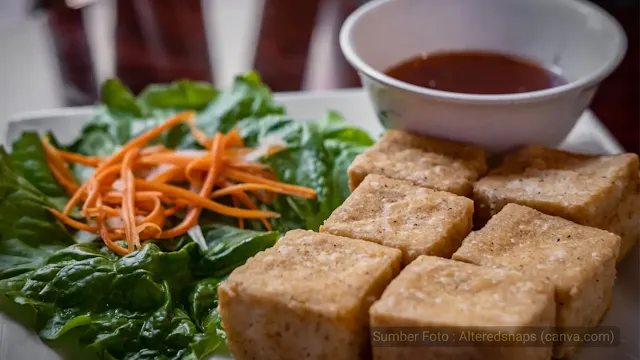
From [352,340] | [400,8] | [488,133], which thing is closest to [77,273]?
[352,340]

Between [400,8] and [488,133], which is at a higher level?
[400,8]

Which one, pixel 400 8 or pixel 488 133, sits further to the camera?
pixel 400 8

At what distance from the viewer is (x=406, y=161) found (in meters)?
2.37

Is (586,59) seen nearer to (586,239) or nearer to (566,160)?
(566,160)

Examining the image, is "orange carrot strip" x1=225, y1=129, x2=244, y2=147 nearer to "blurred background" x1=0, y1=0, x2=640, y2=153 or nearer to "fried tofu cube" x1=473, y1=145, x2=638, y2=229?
"fried tofu cube" x1=473, y1=145, x2=638, y2=229

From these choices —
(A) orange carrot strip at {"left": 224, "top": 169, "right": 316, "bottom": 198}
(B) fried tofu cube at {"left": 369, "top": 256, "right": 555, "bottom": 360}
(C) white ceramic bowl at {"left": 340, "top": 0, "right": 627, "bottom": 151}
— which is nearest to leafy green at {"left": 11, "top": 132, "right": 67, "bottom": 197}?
(A) orange carrot strip at {"left": 224, "top": 169, "right": 316, "bottom": 198}

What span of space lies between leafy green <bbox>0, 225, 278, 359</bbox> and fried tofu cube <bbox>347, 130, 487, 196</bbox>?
38 centimetres

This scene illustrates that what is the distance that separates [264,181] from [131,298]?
67 centimetres

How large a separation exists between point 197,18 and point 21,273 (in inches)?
93.0

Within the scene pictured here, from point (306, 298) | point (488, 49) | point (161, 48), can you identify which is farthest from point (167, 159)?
point (161, 48)

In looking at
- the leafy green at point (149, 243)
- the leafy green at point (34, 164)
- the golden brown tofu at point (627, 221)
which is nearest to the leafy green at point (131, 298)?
the leafy green at point (149, 243)

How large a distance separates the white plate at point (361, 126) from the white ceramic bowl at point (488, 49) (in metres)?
0.28

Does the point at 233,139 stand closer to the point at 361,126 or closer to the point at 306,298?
the point at 361,126

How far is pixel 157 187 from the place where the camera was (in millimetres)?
2506
